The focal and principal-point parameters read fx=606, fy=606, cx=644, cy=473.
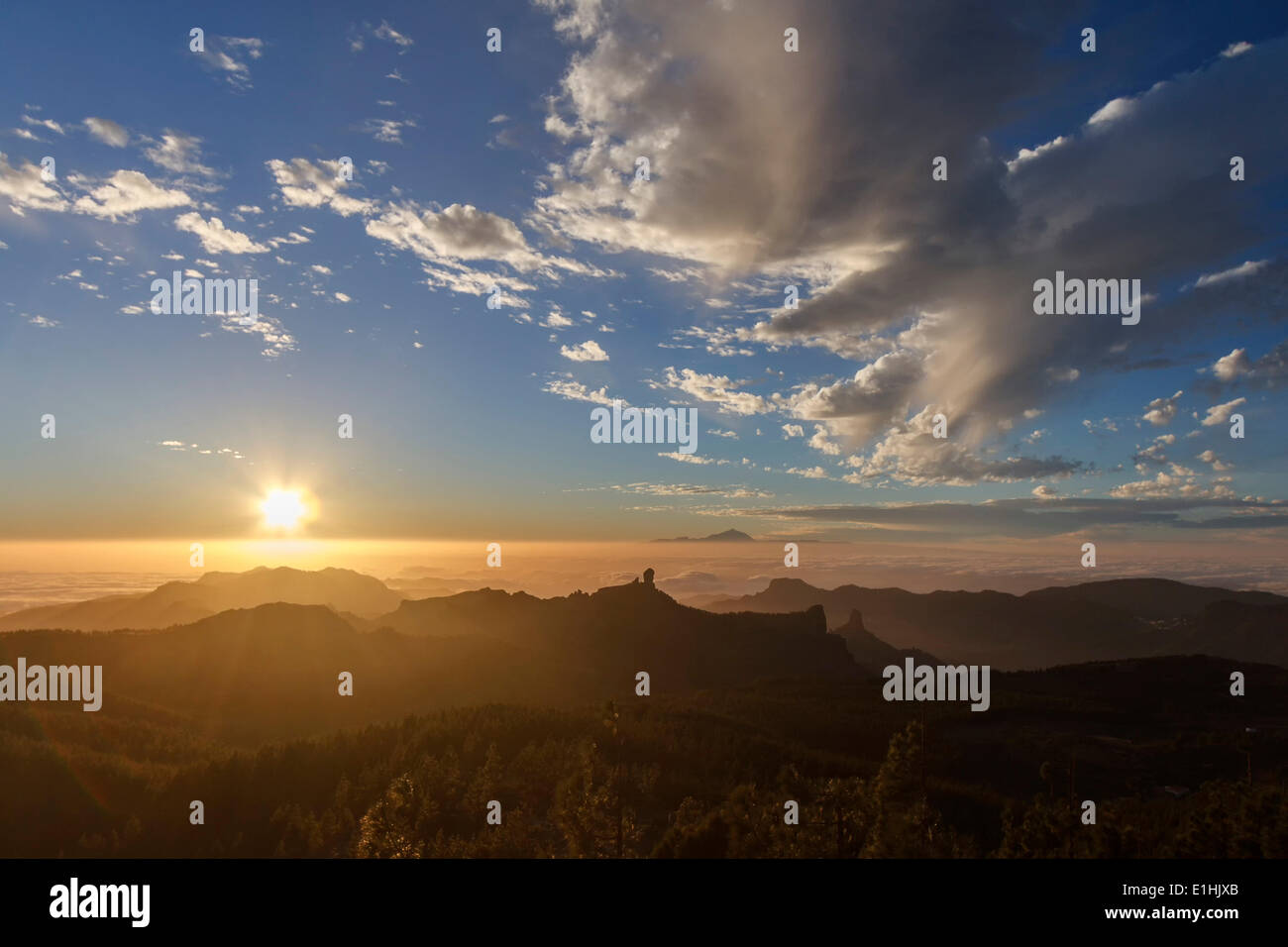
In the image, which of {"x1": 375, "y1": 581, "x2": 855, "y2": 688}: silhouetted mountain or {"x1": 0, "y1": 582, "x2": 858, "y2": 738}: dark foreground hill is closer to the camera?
{"x1": 0, "y1": 582, "x2": 858, "y2": 738}: dark foreground hill

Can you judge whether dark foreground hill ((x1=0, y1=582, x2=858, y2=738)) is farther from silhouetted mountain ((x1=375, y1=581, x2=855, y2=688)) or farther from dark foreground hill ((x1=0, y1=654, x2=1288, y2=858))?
dark foreground hill ((x1=0, y1=654, x2=1288, y2=858))

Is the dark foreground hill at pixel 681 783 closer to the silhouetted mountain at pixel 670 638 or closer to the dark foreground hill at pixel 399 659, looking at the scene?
the dark foreground hill at pixel 399 659

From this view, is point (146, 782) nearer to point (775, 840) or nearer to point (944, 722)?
point (775, 840)

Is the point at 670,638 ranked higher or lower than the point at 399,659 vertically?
lower

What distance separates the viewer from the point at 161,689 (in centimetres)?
11212

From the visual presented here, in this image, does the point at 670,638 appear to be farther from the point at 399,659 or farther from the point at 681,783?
the point at 681,783
